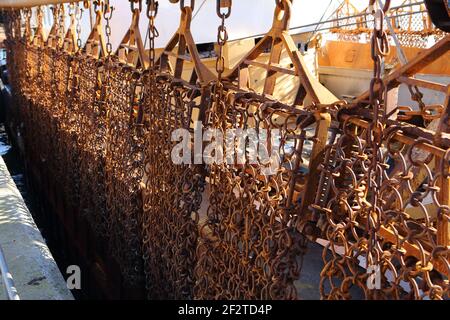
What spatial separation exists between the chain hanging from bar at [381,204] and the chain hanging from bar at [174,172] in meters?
1.01

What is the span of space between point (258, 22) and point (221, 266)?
4293mm

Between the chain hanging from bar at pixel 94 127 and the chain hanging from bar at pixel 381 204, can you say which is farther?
the chain hanging from bar at pixel 94 127

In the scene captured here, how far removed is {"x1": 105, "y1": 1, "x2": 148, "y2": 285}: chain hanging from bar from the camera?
3402 mm

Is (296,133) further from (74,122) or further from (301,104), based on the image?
(74,122)

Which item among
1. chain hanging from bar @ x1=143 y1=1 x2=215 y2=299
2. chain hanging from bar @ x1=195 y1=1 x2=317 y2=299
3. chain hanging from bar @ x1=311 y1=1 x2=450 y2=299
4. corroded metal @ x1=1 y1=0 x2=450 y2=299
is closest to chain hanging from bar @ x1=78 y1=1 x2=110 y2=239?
corroded metal @ x1=1 y1=0 x2=450 y2=299

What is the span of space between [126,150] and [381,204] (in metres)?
2.42

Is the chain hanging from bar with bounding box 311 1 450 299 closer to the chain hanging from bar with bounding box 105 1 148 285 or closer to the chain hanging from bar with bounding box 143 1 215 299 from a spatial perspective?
the chain hanging from bar with bounding box 143 1 215 299

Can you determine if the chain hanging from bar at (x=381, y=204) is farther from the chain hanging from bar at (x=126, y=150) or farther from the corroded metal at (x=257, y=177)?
the chain hanging from bar at (x=126, y=150)

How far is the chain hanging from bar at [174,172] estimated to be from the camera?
2650mm

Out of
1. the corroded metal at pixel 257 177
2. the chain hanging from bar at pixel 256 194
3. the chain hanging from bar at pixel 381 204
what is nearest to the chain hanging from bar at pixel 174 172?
the corroded metal at pixel 257 177

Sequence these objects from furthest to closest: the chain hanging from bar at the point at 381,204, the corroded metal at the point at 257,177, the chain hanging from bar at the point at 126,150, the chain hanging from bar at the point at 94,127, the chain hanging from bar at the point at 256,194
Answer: the chain hanging from bar at the point at 94,127 < the chain hanging from bar at the point at 126,150 < the chain hanging from bar at the point at 256,194 < the corroded metal at the point at 257,177 < the chain hanging from bar at the point at 381,204

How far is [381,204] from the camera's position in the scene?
1546mm

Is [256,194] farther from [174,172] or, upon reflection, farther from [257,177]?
[174,172]

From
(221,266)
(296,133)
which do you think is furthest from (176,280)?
(296,133)
